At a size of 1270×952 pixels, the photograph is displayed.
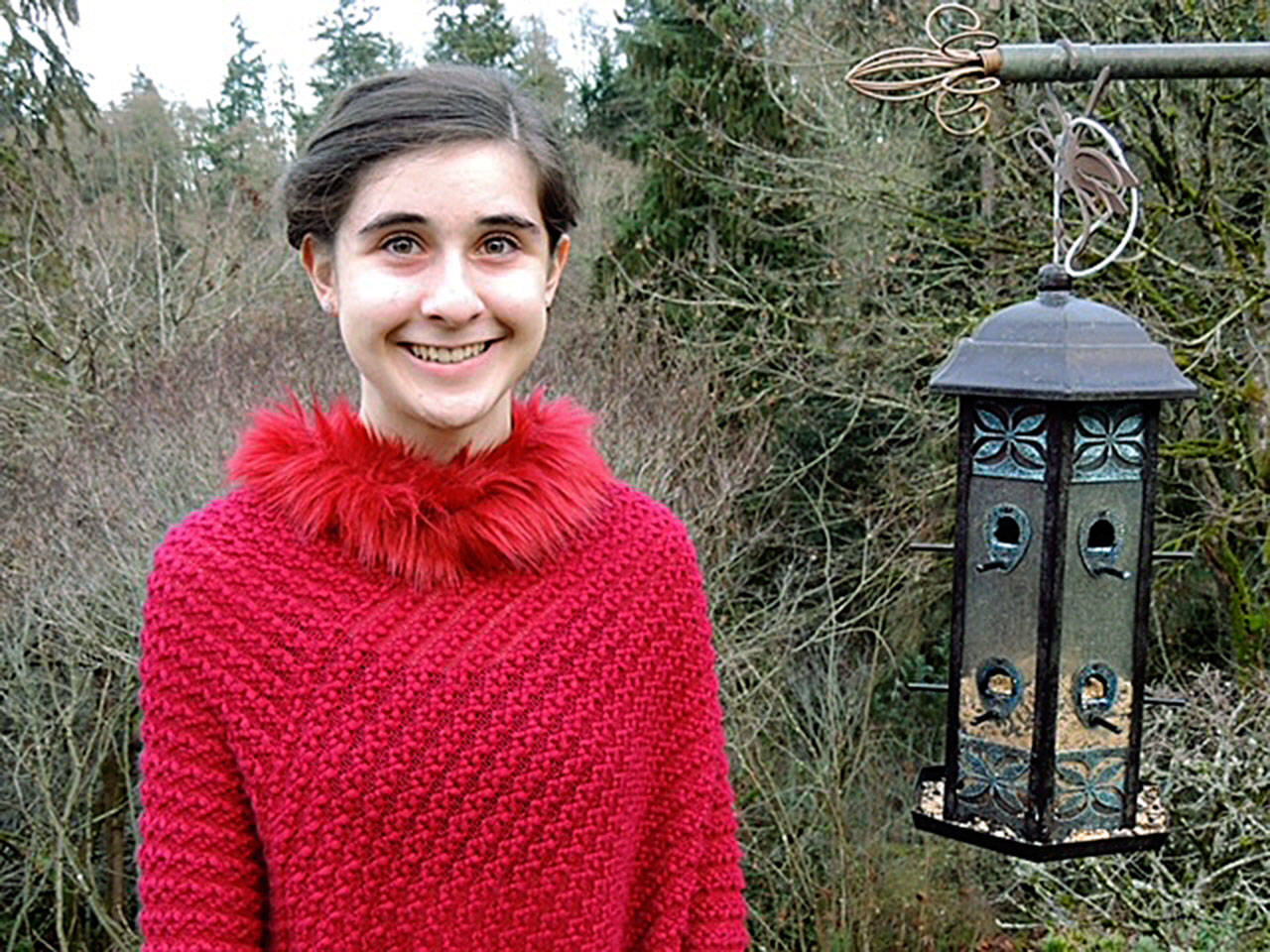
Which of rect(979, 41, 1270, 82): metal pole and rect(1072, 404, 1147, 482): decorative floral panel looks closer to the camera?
rect(979, 41, 1270, 82): metal pole

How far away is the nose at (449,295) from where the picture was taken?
4.45 ft

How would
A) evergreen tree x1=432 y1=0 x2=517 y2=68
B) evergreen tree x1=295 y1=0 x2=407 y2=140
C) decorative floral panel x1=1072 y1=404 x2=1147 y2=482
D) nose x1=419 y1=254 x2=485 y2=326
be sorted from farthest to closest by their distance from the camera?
evergreen tree x1=432 y1=0 x2=517 y2=68, evergreen tree x1=295 y1=0 x2=407 y2=140, decorative floral panel x1=1072 y1=404 x2=1147 y2=482, nose x1=419 y1=254 x2=485 y2=326

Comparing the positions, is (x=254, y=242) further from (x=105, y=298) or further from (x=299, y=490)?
(x=299, y=490)

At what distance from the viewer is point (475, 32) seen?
40.8ft

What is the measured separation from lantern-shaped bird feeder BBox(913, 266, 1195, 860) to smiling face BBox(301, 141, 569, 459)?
98cm

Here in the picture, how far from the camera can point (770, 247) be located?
969cm

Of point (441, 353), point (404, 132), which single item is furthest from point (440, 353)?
point (404, 132)

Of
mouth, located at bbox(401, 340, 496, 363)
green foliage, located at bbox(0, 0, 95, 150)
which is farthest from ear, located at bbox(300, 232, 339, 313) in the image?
green foliage, located at bbox(0, 0, 95, 150)

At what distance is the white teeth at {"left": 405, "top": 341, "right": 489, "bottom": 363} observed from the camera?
139cm

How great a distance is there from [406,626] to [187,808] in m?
0.29

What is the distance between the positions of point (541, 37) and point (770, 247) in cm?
520

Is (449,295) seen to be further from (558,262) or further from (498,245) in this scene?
(558,262)

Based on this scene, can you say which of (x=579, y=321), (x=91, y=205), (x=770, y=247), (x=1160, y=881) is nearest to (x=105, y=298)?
(x=91, y=205)

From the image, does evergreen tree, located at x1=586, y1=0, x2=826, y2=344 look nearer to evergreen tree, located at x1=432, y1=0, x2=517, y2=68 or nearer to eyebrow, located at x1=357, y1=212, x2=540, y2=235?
evergreen tree, located at x1=432, y1=0, x2=517, y2=68
